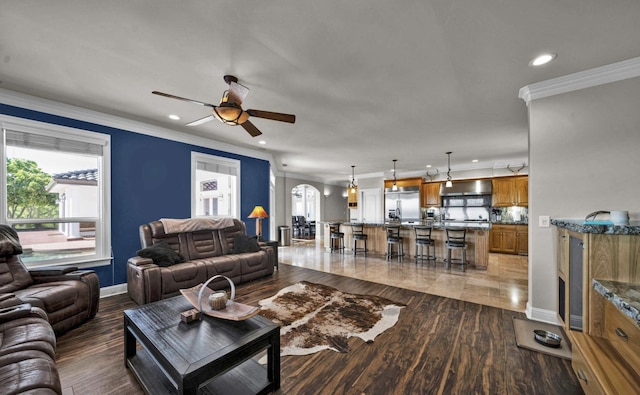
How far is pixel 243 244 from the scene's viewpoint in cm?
452

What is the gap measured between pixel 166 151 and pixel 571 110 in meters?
5.68

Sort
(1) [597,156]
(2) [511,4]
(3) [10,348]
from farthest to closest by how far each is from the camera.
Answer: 1. (1) [597,156]
2. (2) [511,4]
3. (3) [10,348]

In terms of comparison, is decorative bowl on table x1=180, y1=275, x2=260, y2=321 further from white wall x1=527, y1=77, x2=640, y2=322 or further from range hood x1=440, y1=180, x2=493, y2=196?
range hood x1=440, y1=180, x2=493, y2=196

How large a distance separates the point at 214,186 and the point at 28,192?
2703 mm

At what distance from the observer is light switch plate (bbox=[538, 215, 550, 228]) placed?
2664 millimetres

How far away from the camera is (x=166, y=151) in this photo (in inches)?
170

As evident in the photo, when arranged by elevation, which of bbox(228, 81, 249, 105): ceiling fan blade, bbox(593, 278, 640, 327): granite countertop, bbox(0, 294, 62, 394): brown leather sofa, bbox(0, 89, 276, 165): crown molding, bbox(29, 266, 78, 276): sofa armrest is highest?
bbox(0, 89, 276, 165): crown molding

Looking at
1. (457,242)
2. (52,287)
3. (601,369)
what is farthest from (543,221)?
(52,287)

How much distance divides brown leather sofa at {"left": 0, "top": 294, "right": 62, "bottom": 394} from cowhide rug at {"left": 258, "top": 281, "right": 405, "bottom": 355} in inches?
58.3

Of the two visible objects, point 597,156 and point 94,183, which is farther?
point 94,183

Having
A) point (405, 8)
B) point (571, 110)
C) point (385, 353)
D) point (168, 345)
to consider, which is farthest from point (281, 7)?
point (571, 110)

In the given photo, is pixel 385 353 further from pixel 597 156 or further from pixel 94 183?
pixel 94 183

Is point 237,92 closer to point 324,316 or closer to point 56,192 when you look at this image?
point 324,316

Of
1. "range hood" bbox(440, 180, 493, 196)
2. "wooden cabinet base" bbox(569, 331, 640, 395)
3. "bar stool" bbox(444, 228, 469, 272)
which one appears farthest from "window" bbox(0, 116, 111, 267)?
"range hood" bbox(440, 180, 493, 196)
